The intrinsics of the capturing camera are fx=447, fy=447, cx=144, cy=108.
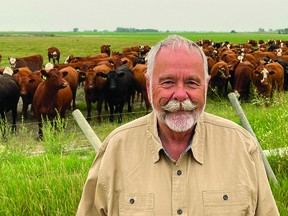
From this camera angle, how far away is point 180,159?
2.48 m

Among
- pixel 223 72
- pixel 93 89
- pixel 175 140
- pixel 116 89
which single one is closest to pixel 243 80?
pixel 223 72

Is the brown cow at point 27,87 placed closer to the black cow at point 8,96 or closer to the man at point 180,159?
the black cow at point 8,96

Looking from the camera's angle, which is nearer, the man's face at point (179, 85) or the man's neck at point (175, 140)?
the man's face at point (179, 85)

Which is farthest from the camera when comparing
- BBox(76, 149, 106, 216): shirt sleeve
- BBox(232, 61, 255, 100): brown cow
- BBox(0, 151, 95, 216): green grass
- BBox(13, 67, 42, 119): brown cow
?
BBox(232, 61, 255, 100): brown cow

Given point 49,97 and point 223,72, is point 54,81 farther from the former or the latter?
point 223,72

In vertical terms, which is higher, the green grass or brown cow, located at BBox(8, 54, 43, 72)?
the green grass

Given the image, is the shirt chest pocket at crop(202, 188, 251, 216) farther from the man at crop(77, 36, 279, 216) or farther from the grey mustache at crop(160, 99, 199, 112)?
the grey mustache at crop(160, 99, 199, 112)

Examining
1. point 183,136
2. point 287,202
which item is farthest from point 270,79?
point 183,136

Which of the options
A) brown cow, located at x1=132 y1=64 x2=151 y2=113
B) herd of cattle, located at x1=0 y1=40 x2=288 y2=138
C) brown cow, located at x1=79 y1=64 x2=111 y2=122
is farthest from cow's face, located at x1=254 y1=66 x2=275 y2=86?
brown cow, located at x1=79 y1=64 x2=111 y2=122

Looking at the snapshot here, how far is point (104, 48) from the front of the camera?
1339 inches

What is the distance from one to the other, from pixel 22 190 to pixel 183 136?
2.42 m

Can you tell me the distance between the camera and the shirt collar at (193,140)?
8.24 ft

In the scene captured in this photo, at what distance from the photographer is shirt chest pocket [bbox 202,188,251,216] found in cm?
244

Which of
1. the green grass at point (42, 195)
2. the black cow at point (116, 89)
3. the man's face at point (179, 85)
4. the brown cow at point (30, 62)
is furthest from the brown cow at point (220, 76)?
the man's face at point (179, 85)
